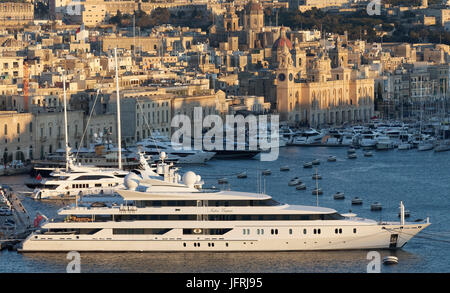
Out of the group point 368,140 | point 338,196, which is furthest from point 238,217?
point 368,140

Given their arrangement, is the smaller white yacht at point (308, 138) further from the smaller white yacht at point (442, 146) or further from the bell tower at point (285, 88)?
the bell tower at point (285, 88)

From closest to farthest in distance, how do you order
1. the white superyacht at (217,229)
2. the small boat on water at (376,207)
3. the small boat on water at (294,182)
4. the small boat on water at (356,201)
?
A: 1. the white superyacht at (217,229)
2. the small boat on water at (376,207)
3. the small boat on water at (356,201)
4. the small boat on water at (294,182)

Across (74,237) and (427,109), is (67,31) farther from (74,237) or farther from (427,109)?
(74,237)

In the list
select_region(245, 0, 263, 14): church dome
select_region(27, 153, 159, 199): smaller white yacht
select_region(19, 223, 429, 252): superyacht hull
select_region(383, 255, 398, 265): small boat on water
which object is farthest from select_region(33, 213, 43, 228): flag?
select_region(245, 0, 263, 14): church dome

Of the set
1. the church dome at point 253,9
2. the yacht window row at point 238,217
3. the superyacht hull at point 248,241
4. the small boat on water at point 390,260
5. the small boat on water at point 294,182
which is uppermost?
the church dome at point 253,9

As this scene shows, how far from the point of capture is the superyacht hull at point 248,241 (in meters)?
21.7

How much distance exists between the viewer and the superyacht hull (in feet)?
71.3

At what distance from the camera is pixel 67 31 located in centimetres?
7256

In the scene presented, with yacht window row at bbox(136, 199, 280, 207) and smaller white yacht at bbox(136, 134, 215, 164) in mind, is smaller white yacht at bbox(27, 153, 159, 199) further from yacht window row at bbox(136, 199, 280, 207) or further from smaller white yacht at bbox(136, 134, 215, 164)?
smaller white yacht at bbox(136, 134, 215, 164)

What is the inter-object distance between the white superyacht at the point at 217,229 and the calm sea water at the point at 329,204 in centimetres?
18

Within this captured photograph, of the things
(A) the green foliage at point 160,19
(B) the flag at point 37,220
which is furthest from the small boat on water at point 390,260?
(A) the green foliage at point 160,19

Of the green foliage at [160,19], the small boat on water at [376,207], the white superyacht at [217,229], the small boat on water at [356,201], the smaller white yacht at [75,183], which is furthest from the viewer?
the green foliage at [160,19]
